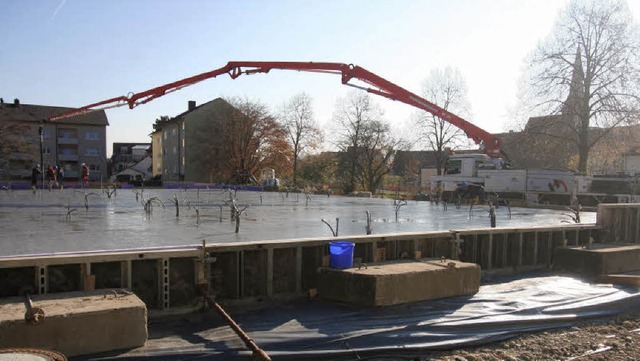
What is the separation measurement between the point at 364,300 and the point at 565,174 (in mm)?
22521

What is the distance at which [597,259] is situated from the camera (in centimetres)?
977

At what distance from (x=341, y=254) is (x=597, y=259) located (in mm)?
5531

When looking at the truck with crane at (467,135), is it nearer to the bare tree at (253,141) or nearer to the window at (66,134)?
the bare tree at (253,141)

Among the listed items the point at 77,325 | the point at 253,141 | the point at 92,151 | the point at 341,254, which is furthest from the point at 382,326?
the point at 92,151

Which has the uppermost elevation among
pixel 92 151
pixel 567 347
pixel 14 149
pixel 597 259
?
pixel 92 151

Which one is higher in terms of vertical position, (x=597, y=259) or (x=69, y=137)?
(x=69, y=137)

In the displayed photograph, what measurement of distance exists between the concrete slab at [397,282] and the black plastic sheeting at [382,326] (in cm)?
13

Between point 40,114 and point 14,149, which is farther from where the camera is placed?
point 40,114

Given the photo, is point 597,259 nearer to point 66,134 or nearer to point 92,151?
point 92,151

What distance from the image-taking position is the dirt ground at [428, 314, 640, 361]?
5.92 m

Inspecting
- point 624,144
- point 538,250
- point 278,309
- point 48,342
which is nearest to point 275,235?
point 278,309

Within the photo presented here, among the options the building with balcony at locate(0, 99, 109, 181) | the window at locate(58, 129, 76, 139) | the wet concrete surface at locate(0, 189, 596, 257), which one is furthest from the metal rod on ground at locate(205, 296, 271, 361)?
the window at locate(58, 129, 76, 139)

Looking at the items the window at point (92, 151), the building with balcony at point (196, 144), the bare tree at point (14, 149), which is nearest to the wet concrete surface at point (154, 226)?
the building with balcony at point (196, 144)

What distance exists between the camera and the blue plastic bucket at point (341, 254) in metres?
7.31
